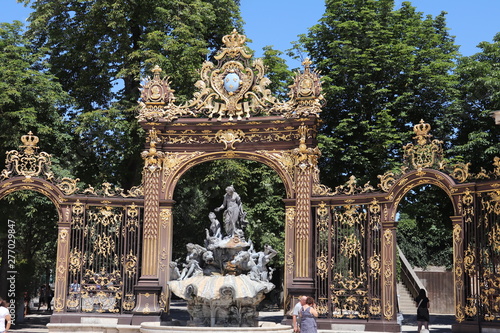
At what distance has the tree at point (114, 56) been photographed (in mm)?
21875

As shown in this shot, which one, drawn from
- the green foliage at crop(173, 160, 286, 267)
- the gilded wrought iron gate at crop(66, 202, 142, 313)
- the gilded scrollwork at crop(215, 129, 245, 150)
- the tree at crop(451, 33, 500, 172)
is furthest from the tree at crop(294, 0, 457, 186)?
the gilded wrought iron gate at crop(66, 202, 142, 313)

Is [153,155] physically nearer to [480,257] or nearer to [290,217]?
[290,217]

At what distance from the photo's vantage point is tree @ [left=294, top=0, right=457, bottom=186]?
21016mm

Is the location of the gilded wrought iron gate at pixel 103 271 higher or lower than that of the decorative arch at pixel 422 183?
lower

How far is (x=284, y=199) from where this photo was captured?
16484 millimetres

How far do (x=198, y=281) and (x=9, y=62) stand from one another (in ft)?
31.8

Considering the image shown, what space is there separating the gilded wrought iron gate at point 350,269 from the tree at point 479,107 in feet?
16.5

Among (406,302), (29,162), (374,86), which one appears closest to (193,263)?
(29,162)

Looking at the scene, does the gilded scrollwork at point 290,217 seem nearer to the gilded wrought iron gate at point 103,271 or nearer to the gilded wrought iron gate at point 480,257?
the gilded wrought iron gate at point 103,271

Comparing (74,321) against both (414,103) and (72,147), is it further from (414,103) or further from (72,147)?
(414,103)

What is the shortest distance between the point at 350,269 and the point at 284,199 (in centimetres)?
234

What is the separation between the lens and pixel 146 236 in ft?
55.4

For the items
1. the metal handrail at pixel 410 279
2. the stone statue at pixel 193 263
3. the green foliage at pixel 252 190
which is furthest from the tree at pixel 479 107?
the stone statue at pixel 193 263

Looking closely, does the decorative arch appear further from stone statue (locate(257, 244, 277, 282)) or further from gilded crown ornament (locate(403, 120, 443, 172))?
stone statue (locate(257, 244, 277, 282))
